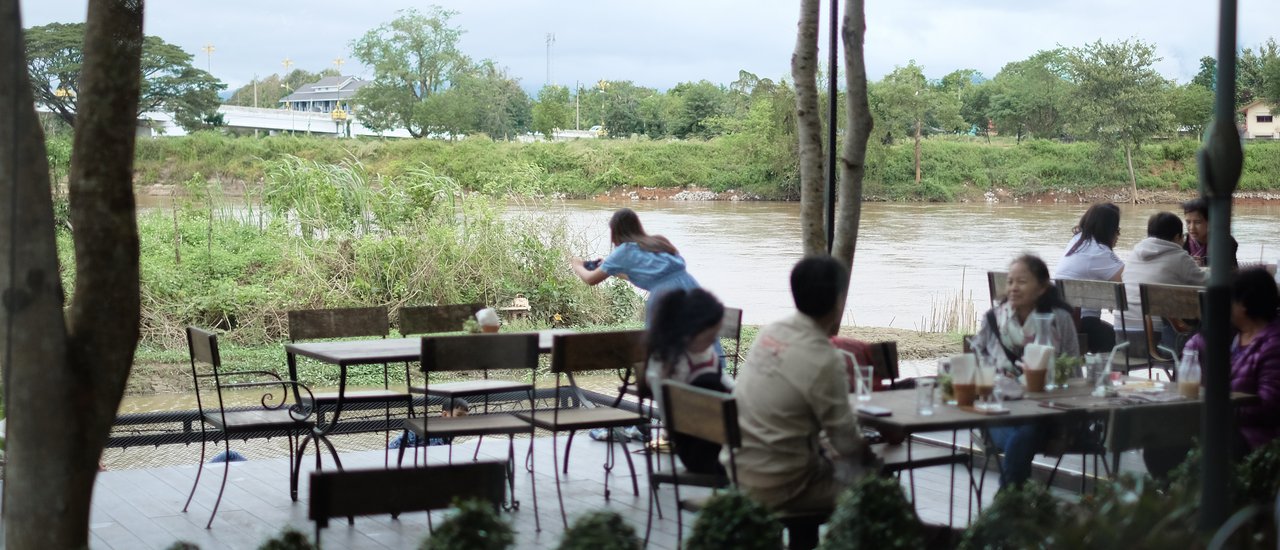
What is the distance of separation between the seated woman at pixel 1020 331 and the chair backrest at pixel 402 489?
2.28 meters

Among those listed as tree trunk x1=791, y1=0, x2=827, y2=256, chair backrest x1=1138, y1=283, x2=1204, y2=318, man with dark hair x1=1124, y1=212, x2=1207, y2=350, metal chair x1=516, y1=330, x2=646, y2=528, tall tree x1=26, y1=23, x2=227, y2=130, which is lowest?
metal chair x1=516, y1=330, x2=646, y2=528

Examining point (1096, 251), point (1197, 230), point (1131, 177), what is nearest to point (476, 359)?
point (1096, 251)

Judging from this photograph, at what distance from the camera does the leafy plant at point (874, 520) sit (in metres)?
2.72

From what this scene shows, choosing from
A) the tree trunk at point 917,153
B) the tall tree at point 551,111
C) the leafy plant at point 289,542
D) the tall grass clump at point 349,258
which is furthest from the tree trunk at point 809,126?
the tree trunk at point 917,153

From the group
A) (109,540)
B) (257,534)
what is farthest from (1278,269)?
(109,540)

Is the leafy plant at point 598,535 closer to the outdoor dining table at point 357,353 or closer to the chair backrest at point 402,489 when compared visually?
the chair backrest at point 402,489

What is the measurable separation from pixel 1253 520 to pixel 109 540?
392cm

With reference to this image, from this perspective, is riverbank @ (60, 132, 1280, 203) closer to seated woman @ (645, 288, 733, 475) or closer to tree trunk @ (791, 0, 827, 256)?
tree trunk @ (791, 0, 827, 256)

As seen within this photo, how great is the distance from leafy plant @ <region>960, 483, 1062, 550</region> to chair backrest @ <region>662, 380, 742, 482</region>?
780 millimetres

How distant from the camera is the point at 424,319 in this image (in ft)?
22.9

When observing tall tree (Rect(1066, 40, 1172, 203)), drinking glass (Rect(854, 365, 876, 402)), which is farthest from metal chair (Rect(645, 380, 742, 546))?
tall tree (Rect(1066, 40, 1172, 203))

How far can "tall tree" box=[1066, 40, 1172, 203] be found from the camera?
4091cm

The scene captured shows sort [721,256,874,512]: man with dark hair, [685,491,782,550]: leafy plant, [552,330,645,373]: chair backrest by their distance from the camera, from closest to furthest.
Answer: [685,491,782,550]: leafy plant, [721,256,874,512]: man with dark hair, [552,330,645,373]: chair backrest

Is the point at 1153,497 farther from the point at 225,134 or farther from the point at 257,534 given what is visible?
the point at 225,134
